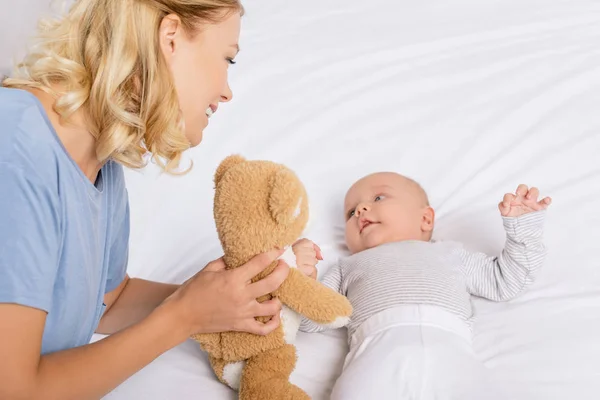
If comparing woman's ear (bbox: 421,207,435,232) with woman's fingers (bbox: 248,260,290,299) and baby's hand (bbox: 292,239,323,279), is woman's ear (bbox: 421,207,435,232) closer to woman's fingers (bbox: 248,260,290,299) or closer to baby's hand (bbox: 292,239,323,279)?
baby's hand (bbox: 292,239,323,279)

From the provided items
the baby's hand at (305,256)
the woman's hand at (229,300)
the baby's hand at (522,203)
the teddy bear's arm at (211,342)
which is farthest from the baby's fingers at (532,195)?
the teddy bear's arm at (211,342)

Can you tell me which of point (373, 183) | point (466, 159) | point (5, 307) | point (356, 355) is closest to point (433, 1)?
point (466, 159)

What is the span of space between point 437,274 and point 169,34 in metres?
0.67

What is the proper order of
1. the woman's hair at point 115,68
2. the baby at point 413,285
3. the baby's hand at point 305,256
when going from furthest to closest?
the baby's hand at point 305,256
the baby at point 413,285
the woman's hair at point 115,68

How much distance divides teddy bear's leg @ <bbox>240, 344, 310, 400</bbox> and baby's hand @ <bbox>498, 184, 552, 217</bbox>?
1.76 ft

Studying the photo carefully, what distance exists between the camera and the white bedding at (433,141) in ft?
3.88

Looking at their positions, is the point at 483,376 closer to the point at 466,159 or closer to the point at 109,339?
the point at 109,339

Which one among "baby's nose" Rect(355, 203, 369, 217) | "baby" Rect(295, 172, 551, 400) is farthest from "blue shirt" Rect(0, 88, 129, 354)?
"baby's nose" Rect(355, 203, 369, 217)

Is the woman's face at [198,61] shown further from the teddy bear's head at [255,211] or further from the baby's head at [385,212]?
the baby's head at [385,212]

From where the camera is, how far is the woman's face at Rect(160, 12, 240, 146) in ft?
3.11

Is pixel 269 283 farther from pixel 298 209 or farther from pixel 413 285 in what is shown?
pixel 413 285

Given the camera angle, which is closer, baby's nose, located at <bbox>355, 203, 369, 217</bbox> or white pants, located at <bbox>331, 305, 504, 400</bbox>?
white pants, located at <bbox>331, 305, 504, 400</bbox>

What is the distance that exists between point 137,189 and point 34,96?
726mm

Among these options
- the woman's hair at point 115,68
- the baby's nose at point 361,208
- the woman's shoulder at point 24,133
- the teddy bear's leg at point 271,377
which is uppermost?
the woman's hair at point 115,68
